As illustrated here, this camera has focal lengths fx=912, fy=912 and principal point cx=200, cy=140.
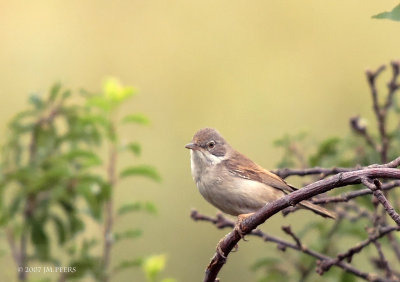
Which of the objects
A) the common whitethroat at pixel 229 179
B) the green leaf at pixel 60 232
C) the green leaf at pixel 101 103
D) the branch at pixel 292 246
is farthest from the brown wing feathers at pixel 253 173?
the green leaf at pixel 60 232

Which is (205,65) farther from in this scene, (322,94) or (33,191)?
(33,191)

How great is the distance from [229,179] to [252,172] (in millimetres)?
231

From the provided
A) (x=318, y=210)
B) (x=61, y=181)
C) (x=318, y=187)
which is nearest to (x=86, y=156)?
(x=61, y=181)

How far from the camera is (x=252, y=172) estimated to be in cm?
495

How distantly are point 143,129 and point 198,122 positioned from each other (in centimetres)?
63

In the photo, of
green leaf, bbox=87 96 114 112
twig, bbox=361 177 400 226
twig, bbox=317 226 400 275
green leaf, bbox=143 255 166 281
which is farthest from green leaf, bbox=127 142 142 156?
twig, bbox=361 177 400 226

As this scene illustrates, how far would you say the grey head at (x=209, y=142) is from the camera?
5.05m

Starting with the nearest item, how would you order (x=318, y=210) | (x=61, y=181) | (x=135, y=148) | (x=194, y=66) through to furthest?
(x=318, y=210)
(x=61, y=181)
(x=135, y=148)
(x=194, y=66)

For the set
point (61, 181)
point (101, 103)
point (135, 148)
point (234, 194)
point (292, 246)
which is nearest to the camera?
point (292, 246)

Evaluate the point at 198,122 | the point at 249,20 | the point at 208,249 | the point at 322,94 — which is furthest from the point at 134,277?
the point at 249,20

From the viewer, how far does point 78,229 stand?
540 centimetres

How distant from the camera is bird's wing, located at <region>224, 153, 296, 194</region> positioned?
4.70m

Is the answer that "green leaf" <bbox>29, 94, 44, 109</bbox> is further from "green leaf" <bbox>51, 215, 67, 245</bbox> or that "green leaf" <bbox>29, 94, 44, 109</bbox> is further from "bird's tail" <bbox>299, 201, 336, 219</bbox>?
"bird's tail" <bbox>299, 201, 336, 219</bbox>

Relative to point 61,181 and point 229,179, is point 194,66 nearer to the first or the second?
point 61,181
